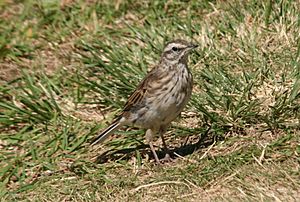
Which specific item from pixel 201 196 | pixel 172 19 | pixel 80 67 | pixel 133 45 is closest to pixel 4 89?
pixel 80 67

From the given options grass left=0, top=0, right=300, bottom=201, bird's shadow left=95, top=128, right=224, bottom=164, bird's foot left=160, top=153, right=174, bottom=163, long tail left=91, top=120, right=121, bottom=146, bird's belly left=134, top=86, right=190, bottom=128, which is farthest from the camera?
long tail left=91, top=120, right=121, bottom=146

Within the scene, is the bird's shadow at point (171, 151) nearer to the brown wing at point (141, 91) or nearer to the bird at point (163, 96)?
the bird at point (163, 96)

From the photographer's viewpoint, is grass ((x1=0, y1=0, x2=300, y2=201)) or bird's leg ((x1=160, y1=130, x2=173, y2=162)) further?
bird's leg ((x1=160, y1=130, x2=173, y2=162))

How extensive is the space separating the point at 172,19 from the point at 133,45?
0.78 m

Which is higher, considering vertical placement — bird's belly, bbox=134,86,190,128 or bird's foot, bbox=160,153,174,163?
bird's belly, bbox=134,86,190,128

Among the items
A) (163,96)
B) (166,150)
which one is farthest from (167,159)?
(163,96)

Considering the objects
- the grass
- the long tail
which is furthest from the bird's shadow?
the long tail

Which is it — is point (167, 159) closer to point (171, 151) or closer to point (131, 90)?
point (171, 151)

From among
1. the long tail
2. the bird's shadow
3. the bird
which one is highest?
the bird

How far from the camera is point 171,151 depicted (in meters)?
8.16

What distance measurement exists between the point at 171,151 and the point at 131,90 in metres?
1.13

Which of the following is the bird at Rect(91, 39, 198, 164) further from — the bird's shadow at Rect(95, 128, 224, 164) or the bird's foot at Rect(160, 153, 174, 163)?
the bird's shadow at Rect(95, 128, 224, 164)

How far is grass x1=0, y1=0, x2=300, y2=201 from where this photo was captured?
737 centimetres

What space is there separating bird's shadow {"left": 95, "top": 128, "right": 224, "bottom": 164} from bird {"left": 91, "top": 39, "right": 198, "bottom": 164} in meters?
0.11
